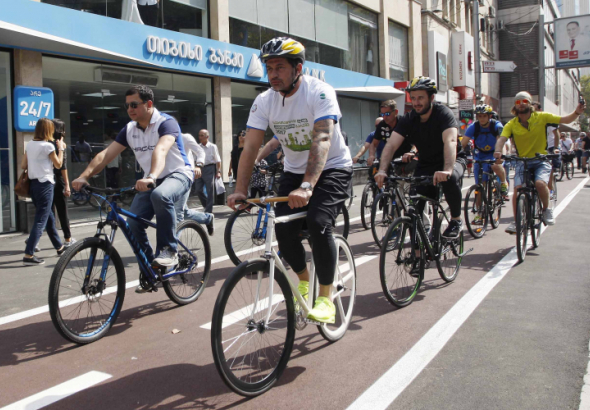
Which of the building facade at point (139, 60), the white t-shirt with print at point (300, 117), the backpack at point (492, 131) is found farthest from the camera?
the building facade at point (139, 60)

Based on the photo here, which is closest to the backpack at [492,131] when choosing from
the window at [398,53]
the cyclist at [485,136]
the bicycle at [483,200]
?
the cyclist at [485,136]

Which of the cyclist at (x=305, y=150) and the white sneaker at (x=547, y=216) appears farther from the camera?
the white sneaker at (x=547, y=216)

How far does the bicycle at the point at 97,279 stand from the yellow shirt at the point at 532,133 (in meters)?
4.81

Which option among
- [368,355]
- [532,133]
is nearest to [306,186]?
[368,355]

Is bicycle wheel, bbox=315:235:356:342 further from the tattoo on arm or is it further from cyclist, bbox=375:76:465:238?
cyclist, bbox=375:76:465:238

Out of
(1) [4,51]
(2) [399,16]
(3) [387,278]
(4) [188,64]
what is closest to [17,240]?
(1) [4,51]

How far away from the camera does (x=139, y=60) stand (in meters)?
12.2

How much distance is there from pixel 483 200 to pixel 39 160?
20.5 ft

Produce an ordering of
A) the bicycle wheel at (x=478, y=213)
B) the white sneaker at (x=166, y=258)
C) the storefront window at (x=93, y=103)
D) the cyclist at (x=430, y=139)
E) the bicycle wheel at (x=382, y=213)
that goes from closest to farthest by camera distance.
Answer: the white sneaker at (x=166, y=258) < the cyclist at (x=430, y=139) < the bicycle wheel at (x=382, y=213) < the bicycle wheel at (x=478, y=213) < the storefront window at (x=93, y=103)

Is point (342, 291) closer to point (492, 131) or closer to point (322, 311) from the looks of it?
point (322, 311)

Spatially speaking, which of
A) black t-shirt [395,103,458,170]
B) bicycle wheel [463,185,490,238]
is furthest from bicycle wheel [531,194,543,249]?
black t-shirt [395,103,458,170]

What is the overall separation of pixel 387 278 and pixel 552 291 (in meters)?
1.76

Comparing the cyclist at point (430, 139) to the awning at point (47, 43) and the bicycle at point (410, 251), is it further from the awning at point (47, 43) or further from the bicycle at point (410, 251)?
the awning at point (47, 43)

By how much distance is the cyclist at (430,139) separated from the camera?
5.38m
